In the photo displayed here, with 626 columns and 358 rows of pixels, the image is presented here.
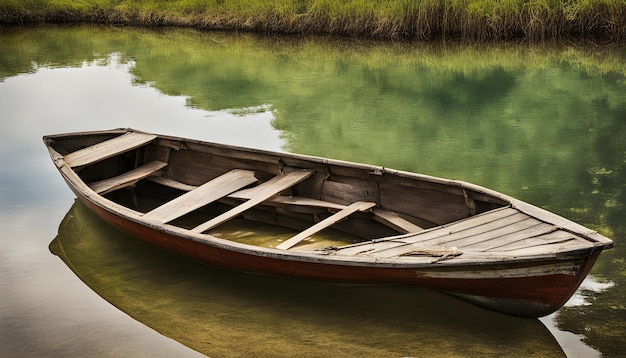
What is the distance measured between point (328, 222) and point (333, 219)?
49 mm

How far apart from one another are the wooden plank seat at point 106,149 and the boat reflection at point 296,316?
1252 millimetres

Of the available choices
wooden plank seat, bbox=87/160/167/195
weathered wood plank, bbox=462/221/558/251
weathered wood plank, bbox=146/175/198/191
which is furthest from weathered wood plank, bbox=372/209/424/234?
wooden plank seat, bbox=87/160/167/195

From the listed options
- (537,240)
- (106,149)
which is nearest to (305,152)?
(106,149)

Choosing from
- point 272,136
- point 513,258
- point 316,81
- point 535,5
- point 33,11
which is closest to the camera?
point 513,258

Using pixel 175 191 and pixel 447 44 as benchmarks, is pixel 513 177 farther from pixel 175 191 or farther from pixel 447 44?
pixel 447 44

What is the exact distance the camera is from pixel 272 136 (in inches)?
335

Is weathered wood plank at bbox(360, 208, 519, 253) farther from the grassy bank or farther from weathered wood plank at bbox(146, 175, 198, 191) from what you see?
the grassy bank

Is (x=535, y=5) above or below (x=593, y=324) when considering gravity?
above

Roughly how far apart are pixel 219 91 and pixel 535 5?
21.5ft

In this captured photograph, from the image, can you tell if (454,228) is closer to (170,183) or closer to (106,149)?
(170,183)

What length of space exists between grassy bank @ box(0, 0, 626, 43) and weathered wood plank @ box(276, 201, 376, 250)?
10.2 meters

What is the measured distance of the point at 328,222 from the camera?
4.95 metres

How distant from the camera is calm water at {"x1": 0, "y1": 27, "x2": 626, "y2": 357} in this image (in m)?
4.11

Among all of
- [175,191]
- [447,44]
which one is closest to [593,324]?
[175,191]
